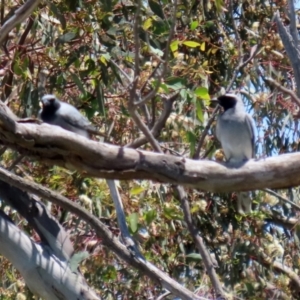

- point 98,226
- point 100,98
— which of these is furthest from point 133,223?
point 100,98

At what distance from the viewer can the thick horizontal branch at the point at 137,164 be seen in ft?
9.77

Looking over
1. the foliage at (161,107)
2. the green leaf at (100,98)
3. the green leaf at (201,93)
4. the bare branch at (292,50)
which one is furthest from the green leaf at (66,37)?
the bare branch at (292,50)

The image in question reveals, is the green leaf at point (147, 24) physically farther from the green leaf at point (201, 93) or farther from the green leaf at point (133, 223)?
the green leaf at point (133, 223)

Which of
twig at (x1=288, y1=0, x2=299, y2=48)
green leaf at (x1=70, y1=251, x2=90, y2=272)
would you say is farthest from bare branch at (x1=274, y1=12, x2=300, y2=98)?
green leaf at (x1=70, y1=251, x2=90, y2=272)

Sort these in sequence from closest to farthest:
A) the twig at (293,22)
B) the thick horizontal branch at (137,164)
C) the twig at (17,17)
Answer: the thick horizontal branch at (137,164)
the twig at (17,17)
the twig at (293,22)

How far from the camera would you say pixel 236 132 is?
4.87 metres

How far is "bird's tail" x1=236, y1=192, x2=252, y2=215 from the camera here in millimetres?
5008

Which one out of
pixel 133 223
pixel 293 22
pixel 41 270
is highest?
pixel 293 22

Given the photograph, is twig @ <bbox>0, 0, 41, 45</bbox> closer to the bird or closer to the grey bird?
the bird

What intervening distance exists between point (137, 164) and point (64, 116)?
1.78m

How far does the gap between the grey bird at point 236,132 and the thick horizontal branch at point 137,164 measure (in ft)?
4.53

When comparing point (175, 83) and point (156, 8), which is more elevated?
point (156, 8)

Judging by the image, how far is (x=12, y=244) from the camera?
146 inches

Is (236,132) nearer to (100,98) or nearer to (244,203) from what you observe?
(244,203)
